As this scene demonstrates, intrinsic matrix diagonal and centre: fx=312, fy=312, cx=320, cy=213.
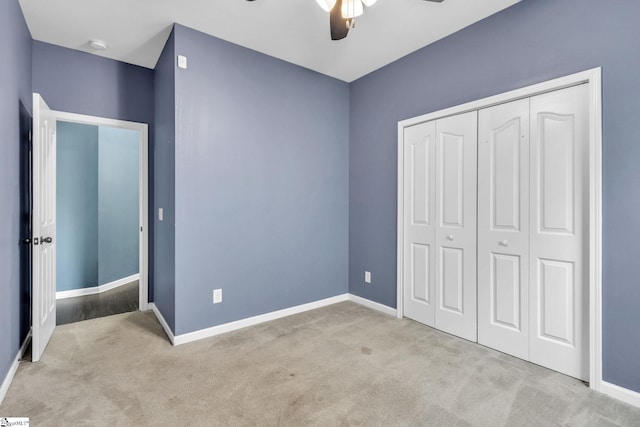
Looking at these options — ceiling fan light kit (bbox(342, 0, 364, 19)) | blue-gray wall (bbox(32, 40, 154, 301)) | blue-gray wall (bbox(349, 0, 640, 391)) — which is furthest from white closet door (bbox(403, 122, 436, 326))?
blue-gray wall (bbox(32, 40, 154, 301))

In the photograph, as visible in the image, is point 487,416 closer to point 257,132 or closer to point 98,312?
point 257,132

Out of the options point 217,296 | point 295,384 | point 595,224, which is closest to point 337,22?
point 595,224

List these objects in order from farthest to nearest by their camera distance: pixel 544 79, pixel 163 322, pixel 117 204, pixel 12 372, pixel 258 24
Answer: pixel 117 204
pixel 163 322
pixel 258 24
pixel 544 79
pixel 12 372

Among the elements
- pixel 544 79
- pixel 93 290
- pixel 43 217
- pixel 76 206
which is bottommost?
pixel 93 290

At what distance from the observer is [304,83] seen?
346 centimetres

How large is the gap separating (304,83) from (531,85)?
2145 millimetres

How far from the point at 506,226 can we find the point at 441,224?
562 mm

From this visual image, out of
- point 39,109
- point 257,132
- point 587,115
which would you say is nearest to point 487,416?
point 587,115

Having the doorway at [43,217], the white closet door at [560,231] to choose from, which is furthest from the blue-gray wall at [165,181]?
the white closet door at [560,231]

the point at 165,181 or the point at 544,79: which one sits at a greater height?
the point at 544,79

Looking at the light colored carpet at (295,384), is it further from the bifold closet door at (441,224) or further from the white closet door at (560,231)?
the bifold closet door at (441,224)

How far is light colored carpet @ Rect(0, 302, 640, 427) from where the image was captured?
1.75m

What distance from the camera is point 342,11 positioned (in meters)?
1.69

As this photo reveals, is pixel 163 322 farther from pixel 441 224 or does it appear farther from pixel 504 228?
pixel 504 228
